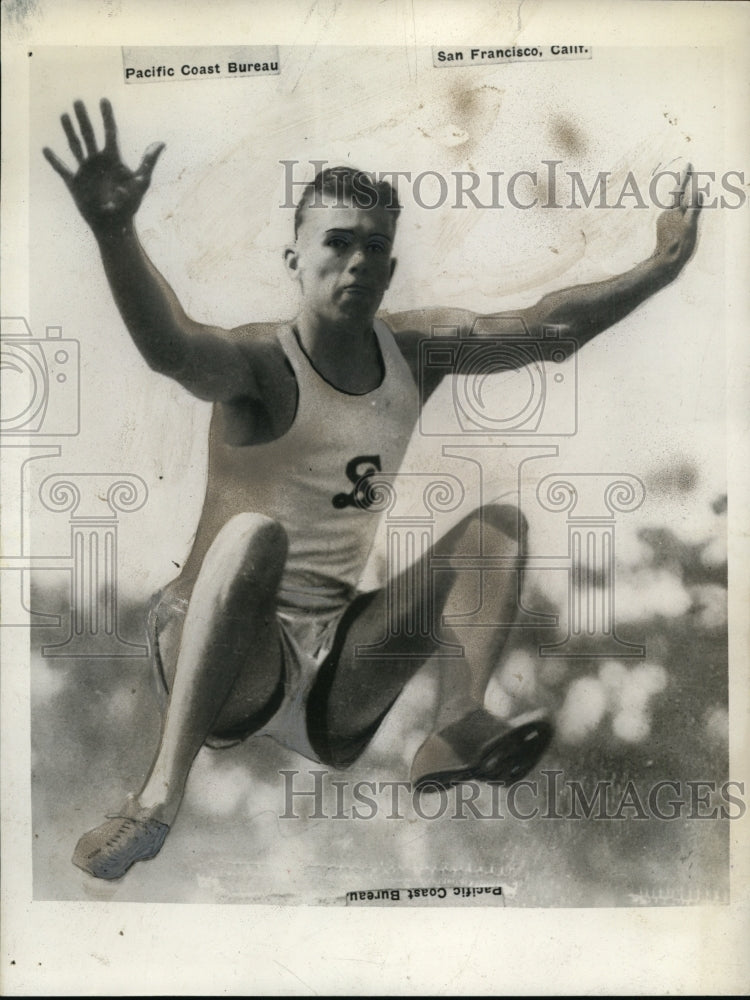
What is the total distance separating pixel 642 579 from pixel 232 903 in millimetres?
1183

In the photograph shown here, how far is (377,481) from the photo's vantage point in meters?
1.67

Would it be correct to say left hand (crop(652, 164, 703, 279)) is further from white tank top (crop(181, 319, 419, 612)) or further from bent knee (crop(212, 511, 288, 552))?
bent knee (crop(212, 511, 288, 552))

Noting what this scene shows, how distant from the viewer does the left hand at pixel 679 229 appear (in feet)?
5.52

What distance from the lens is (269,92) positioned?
167 cm

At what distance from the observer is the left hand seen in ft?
5.52

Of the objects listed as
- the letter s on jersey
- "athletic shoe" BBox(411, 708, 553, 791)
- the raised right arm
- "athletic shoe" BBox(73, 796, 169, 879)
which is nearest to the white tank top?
the letter s on jersey

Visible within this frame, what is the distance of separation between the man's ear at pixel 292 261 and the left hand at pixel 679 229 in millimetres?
818

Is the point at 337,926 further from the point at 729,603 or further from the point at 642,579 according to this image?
the point at 729,603

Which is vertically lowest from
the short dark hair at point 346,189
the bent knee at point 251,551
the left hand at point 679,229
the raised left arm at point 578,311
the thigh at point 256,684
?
the thigh at point 256,684

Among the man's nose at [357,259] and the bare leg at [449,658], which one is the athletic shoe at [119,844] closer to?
the bare leg at [449,658]
